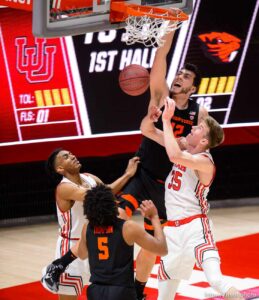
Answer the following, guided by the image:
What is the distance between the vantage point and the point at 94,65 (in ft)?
30.0

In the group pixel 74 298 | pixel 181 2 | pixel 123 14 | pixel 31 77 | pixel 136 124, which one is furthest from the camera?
pixel 136 124

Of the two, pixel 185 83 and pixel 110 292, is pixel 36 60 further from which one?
pixel 110 292

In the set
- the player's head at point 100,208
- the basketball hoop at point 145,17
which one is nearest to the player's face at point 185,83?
the basketball hoop at point 145,17

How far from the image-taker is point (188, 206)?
18.7 feet

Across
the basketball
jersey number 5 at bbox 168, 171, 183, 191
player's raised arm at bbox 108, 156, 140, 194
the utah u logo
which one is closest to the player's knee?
jersey number 5 at bbox 168, 171, 183, 191

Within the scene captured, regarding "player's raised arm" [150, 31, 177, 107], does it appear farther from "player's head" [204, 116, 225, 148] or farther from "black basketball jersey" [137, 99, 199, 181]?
"player's head" [204, 116, 225, 148]

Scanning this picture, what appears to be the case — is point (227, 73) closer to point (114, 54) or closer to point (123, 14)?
point (114, 54)

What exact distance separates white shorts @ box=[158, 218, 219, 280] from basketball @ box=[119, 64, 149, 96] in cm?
142

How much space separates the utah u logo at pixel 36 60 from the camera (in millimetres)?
8695

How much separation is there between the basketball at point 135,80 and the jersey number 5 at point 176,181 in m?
1.04

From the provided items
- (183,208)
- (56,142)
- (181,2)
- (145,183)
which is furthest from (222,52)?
(183,208)

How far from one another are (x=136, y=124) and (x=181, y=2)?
3.03 meters

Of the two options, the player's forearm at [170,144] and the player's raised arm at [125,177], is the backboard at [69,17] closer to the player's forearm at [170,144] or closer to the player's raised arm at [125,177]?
the player's forearm at [170,144]

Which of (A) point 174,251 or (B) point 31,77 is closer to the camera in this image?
(A) point 174,251
